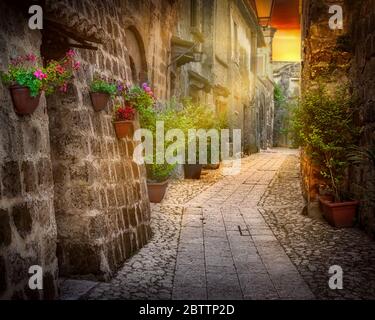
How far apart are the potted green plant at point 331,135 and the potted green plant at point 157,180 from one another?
2858mm

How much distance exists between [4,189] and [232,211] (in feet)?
16.8

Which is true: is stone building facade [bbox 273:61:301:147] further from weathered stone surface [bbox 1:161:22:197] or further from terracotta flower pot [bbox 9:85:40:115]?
weathered stone surface [bbox 1:161:22:197]

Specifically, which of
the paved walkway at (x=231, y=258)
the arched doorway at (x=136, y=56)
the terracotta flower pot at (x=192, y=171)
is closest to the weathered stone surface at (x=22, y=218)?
the paved walkway at (x=231, y=258)

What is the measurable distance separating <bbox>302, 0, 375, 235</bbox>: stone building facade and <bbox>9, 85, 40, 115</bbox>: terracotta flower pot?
4.53m

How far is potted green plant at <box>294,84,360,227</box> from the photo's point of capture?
631 cm

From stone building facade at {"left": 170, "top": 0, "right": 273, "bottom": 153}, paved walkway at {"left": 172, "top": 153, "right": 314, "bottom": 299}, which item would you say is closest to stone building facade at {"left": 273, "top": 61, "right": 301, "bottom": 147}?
stone building facade at {"left": 170, "top": 0, "right": 273, "bottom": 153}

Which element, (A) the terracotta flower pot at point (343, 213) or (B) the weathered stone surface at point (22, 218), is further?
(A) the terracotta flower pot at point (343, 213)

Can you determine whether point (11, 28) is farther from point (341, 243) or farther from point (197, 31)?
point (197, 31)

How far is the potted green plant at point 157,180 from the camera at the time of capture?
7.83 meters

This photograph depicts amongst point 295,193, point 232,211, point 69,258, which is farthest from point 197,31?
point 69,258

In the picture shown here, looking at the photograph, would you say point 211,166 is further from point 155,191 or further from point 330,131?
point 330,131

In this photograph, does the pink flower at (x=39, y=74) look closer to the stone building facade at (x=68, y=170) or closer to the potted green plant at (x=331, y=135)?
the stone building facade at (x=68, y=170)

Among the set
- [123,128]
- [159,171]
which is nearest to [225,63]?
[159,171]
